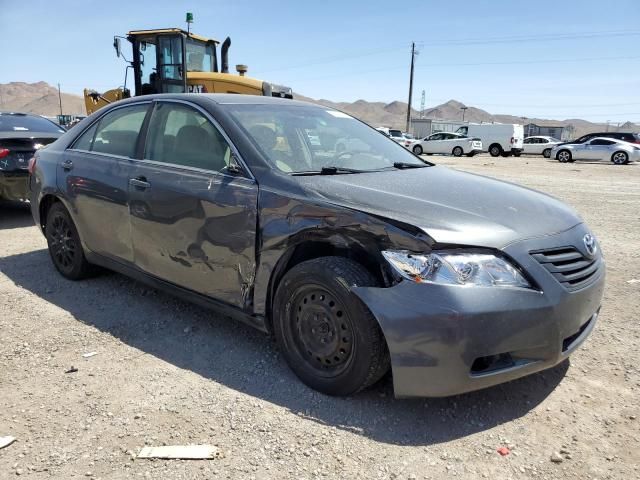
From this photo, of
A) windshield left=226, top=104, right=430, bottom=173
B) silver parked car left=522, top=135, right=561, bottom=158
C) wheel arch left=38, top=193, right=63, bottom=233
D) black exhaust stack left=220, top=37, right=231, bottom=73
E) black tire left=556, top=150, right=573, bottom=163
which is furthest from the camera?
silver parked car left=522, top=135, right=561, bottom=158

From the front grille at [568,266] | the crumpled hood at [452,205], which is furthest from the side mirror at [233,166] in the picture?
the front grille at [568,266]

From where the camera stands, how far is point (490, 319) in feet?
7.73

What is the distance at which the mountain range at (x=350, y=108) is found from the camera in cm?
13075

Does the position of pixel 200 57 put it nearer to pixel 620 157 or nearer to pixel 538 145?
pixel 620 157

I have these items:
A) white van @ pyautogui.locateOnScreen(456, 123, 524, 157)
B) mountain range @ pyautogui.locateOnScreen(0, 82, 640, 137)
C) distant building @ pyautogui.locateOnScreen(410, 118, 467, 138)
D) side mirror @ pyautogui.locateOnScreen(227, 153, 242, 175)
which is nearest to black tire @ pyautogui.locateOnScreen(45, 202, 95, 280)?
side mirror @ pyautogui.locateOnScreen(227, 153, 242, 175)

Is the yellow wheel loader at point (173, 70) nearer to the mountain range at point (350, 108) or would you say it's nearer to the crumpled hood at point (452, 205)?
the crumpled hood at point (452, 205)

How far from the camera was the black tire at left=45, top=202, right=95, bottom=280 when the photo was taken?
A: 15.0 feet

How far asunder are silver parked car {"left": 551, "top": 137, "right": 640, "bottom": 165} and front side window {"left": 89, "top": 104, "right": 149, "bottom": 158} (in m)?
26.5

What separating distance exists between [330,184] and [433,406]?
1361mm

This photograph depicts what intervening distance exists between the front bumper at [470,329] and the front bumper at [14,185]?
20.6 feet

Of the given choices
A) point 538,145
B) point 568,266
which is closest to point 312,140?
point 568,266

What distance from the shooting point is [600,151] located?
25688 millimetres

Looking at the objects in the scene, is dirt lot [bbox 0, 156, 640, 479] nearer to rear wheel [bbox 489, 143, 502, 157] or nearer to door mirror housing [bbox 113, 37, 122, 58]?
door mirror housing [bbox 113, 37, 122, 58]

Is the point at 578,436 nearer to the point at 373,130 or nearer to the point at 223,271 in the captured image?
the point at 223,271
